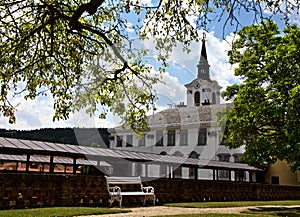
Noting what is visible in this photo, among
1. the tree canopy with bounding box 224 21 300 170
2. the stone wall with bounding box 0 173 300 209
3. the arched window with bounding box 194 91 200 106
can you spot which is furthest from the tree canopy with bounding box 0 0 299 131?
the arched window with bounding box 194 91 200 106

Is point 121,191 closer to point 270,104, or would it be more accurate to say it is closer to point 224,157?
point 270,104

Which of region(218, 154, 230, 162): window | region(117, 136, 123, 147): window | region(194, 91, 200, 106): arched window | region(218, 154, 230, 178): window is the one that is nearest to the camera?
region(218, 154, 230, 178): window

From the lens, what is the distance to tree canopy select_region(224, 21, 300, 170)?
579 inches

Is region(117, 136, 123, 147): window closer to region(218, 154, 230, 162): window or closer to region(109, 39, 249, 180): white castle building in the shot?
region(109, 39, 249, 180): white castle building

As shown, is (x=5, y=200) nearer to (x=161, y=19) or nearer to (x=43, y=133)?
(x=161, y=19)

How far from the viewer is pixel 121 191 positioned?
1352 cm

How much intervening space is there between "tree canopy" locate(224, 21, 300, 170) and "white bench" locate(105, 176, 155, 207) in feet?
15.6

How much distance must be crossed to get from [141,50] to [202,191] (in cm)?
1007

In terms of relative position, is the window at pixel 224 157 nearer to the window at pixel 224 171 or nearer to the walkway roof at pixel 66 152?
the window at pixel 224 171

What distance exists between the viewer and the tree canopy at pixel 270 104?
48.2 ft

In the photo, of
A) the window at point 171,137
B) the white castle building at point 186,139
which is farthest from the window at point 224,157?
the window at point 171,137

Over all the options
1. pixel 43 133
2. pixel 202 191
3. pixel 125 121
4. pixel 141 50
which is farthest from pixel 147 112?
pixel 43 133

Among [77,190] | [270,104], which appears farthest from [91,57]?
[270,104]

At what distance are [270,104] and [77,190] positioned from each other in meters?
8.37
